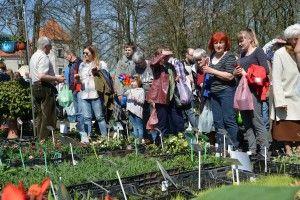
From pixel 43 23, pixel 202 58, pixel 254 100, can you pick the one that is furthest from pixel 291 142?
pixel 43 23

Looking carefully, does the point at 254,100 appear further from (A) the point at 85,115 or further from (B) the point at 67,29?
(B) the point at 67,29

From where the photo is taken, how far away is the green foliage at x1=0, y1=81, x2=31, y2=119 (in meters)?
9.20

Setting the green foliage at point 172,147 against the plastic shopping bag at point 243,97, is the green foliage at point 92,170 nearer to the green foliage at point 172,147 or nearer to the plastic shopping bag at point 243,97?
the green foliage at point 172,147

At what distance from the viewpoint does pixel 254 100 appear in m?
5.89

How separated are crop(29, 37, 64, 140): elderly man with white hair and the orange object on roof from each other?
16320mm

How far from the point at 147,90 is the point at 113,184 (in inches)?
157

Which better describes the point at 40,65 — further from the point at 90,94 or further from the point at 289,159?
the point at 289,159

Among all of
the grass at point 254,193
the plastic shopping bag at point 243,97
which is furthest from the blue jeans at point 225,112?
the grass at point 254,193

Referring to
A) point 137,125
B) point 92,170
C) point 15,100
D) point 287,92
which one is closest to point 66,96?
point 15,100

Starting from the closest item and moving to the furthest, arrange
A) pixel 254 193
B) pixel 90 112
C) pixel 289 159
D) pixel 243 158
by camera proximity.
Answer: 1. pixel 254 193
2. pixel 243 158
3. pixel 289 159
4. pixel 90 112

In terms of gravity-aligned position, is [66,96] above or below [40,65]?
below

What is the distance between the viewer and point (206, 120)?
22.8 feet

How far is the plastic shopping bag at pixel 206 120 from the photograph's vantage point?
22.7ft

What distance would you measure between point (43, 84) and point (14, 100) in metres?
1.87
